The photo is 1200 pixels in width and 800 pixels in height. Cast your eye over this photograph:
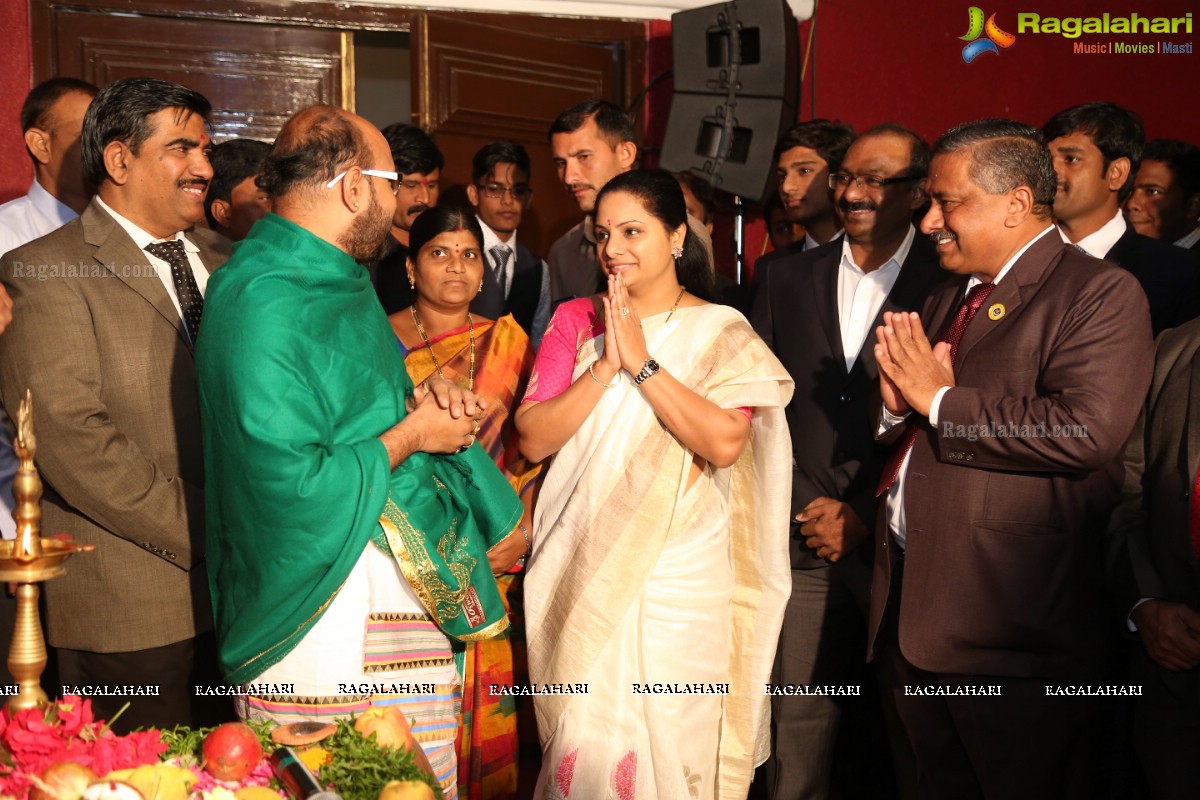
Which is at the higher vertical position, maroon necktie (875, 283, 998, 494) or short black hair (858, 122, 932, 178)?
short black hair (858, 122, 932, 178)

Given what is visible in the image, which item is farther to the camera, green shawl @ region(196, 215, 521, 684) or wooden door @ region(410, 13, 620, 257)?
wooden door @ region(410, 13, 620, 257)

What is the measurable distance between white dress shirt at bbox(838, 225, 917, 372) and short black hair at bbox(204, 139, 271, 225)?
2029 millimetres

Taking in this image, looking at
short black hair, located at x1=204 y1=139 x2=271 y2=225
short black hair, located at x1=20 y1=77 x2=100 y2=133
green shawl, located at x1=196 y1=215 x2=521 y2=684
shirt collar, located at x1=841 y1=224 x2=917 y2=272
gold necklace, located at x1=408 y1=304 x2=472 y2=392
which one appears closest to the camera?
green shawl, located at x1=196 y1=215 x2=521 y2=684

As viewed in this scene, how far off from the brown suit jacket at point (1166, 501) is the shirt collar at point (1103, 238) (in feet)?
2.95

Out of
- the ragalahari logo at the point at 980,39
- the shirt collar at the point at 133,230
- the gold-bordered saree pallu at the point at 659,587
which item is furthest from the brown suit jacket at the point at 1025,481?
the ragalahari logo at the point at 980,39

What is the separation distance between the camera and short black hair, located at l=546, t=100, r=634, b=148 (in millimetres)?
4367

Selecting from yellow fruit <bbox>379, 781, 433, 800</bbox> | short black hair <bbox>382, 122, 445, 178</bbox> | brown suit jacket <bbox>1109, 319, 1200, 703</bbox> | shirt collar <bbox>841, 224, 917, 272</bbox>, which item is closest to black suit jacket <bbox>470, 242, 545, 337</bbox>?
short black hair <bbox>382, 122, 445, 178</bbox>

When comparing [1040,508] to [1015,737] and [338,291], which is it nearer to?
[1015,737]

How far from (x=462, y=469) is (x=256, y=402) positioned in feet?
1.89

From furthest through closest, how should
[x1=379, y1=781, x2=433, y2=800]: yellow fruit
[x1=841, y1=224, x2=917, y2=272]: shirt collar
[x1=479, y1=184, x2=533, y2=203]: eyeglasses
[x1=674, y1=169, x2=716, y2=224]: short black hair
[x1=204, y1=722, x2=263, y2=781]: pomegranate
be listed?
[x1=479, y1=184, x2=533, y2=203]: eyeglasses, [x1=674, y1=169, x2=716, y2=224]: short black hair, [x1=841, y1=224, x2=917, y2=272]: shirt collar, [x1=204, y1=722, x2=263, y2=781]: pomegranate, [x1=379, y1=781, x2=433, y2=800]: yellow fruit

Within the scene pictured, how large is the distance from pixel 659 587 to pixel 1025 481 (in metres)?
0.93

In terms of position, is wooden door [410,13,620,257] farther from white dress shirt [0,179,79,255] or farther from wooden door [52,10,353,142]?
white dress shirt [0,179,79,255]

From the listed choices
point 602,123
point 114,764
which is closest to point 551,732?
point 114,764

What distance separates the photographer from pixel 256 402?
214cm
